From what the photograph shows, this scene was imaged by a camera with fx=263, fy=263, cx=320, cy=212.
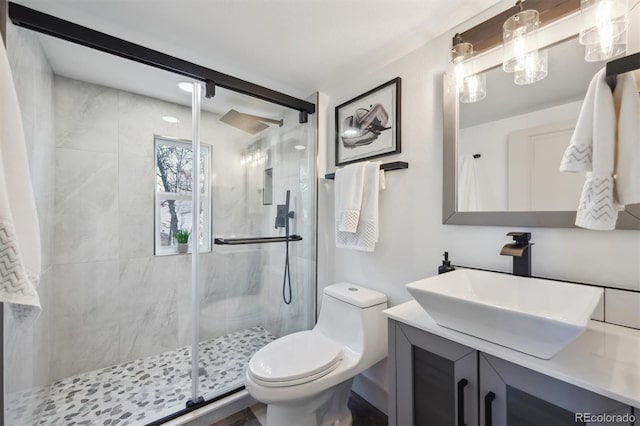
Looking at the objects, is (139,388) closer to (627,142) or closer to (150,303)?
(150,303)

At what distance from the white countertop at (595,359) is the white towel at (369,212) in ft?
2.34

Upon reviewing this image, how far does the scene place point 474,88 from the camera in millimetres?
1297

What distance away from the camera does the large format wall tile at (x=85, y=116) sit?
1.87 m

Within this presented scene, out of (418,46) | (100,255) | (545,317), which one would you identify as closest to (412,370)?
(545,317)

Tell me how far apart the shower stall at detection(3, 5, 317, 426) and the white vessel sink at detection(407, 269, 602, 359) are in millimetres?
1295

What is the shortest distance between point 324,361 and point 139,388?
1447mm

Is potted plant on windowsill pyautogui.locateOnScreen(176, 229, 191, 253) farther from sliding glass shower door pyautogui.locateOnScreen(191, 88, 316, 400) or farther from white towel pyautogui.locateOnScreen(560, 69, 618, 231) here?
white towel pyautogui.locateOnScreen(560, 69, 618, 231)

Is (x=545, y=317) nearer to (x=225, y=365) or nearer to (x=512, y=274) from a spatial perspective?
(x=512, y=274)

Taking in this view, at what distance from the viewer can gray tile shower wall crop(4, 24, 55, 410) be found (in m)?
1.18

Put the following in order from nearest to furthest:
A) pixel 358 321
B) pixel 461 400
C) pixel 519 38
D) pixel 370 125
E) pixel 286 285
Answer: pixel 461 400
pixel 519 38
pixel 358 321
pixel 370 125
pixel 286 285

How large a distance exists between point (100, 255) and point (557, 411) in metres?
2.68

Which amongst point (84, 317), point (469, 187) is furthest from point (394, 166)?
point (84, 317)

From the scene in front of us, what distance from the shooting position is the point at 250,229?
201 cm

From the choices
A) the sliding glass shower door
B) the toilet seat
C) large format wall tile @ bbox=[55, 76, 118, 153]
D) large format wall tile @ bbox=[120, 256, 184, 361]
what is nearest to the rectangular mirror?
the toilet seat
